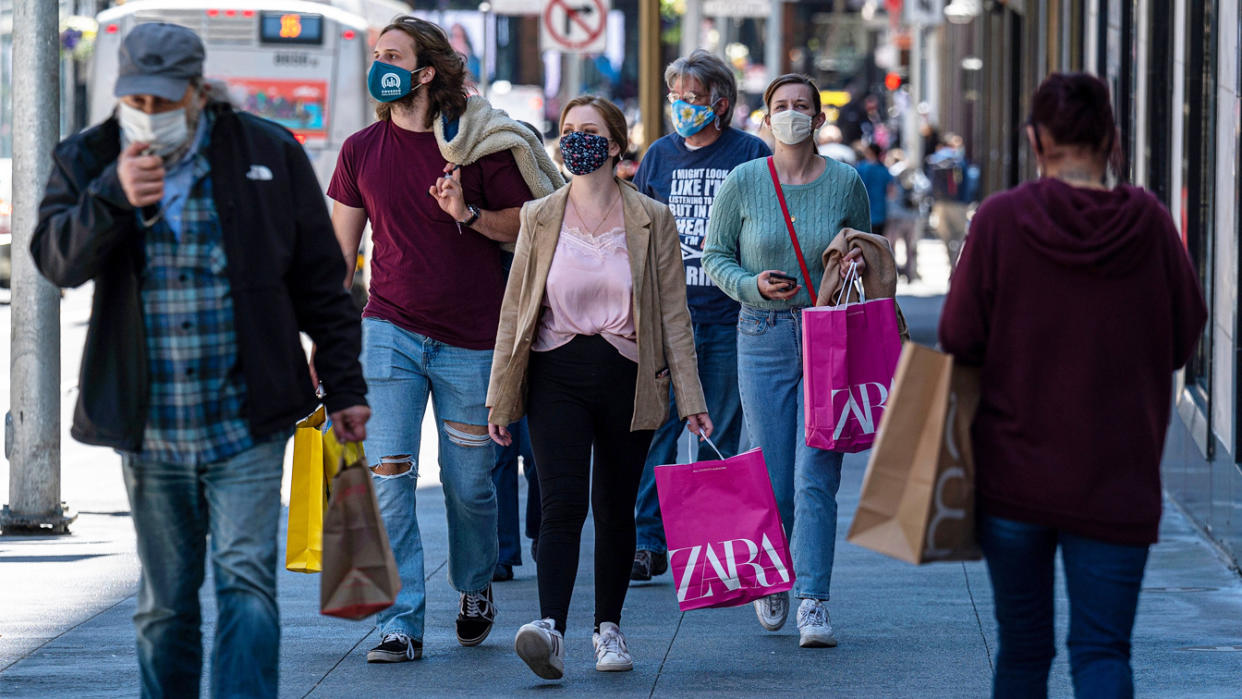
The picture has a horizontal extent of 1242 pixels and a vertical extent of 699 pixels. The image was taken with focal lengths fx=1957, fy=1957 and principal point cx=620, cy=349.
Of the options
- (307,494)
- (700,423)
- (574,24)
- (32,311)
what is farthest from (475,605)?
(574,24)

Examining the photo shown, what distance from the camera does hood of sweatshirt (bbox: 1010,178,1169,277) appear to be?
4.05 metres

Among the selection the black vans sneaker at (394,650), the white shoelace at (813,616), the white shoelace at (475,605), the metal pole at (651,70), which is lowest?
the black vans sneaker at (394,650)

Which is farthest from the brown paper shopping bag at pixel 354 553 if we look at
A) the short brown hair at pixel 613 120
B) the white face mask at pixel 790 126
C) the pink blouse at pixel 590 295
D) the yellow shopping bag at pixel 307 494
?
the white face mask at pixel 790 126

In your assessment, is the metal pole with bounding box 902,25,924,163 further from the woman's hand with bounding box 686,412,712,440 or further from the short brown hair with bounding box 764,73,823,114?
the woman's hand with bounding box 686,412,712,440

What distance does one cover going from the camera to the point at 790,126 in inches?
258

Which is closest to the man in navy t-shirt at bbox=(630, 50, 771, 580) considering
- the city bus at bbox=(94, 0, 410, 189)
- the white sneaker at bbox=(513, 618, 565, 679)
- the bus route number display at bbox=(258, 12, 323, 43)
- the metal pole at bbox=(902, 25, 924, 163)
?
the white sneaker at bbox=(513, 618, 565, 679)

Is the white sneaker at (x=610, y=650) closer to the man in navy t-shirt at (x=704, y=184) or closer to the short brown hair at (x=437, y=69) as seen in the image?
the man in navy t-shirt at (x=704, y=184)

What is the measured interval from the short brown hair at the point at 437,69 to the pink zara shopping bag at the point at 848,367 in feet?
4.27

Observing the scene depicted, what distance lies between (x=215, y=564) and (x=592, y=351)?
175 cm

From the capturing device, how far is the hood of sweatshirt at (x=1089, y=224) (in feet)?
13.3

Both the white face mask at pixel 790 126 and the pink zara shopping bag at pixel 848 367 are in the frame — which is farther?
the white face mask at pixel 790 126

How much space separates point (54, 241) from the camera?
423 centimetres

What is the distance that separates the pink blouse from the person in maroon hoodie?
182 cm

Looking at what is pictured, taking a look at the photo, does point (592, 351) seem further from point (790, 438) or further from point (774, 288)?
point (790, 438)
